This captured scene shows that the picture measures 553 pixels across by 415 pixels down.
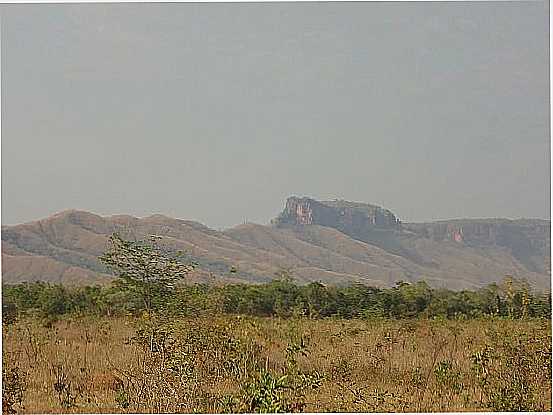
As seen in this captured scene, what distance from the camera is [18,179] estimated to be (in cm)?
612

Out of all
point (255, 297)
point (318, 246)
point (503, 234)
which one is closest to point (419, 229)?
point (503, 234)

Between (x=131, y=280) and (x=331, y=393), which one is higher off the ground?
(x=131, y=280)

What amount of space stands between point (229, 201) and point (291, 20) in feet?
4.60

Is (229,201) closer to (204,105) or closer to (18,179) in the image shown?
(204,105)

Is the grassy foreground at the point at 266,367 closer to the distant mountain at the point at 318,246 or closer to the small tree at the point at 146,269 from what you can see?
the small tree at the point at 146,269

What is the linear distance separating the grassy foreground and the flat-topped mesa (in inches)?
31.1

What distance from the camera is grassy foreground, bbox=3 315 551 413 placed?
454 centimetres

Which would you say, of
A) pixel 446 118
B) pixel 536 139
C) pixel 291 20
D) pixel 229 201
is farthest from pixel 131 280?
pixel 536 139

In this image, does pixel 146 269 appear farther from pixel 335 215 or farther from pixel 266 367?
pixel 335 215

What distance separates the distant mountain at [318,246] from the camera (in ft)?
20.7

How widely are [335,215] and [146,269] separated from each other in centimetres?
170

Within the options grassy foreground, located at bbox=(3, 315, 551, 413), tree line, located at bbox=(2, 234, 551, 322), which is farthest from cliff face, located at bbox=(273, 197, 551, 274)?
grassy foreground, located at bbox=(3, 315, 551, 413)

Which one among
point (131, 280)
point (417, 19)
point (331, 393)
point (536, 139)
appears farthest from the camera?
point (536, 139)

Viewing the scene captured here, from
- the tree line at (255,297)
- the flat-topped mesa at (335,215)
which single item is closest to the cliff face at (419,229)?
the flat-topped mesa at (335,215)
